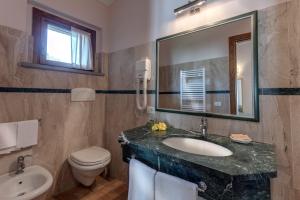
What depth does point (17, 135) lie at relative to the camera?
1.50m

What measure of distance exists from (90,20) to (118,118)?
51.5 inches

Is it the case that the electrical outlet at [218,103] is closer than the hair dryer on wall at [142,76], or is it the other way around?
the electrical outlet at [218,103]

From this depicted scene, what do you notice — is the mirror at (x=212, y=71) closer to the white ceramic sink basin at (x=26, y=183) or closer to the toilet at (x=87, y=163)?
the toilet at (x=87, y=163)

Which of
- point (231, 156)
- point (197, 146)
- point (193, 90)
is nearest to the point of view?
point (231, 156)

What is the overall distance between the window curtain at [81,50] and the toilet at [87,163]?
1.04 m

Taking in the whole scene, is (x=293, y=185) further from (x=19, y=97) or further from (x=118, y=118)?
(x=19, y=97)

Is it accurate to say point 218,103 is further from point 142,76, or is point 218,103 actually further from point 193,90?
point 142,76

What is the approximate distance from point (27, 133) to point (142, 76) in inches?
48.9

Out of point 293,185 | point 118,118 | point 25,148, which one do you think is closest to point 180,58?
point 118,118

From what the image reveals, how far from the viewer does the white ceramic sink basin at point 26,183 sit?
132 cm

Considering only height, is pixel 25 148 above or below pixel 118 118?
below

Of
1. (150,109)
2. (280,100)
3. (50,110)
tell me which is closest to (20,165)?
(50,110)

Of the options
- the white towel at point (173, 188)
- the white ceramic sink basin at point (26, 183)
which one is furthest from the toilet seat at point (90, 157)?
the white towel at point (173, 188)

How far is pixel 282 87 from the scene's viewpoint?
108 cm
